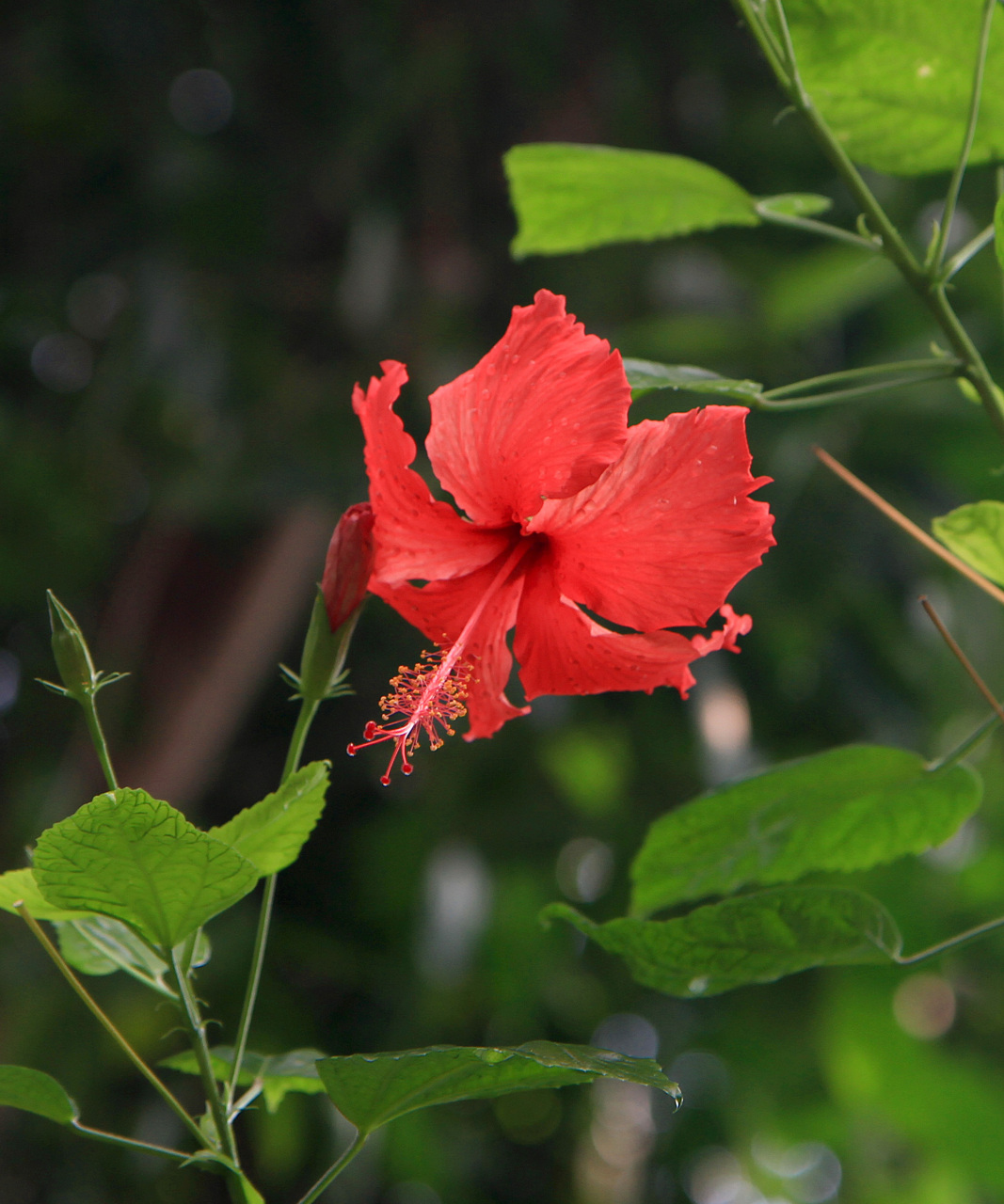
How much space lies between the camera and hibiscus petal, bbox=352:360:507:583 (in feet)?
1.49

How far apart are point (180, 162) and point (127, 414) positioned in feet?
1.66

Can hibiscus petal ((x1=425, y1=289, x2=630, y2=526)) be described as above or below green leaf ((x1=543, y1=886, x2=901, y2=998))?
above

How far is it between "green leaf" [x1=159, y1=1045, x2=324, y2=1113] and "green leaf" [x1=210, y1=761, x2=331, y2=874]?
123mm

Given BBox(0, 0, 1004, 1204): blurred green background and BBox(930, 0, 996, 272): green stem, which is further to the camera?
BBox(0, 0, 1004, 1204): blurred green background

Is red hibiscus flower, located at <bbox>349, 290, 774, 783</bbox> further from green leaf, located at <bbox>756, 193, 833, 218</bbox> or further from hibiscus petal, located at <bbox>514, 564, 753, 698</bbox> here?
green leaf, located at <bbox>756, 193, 833, 218</bbox>

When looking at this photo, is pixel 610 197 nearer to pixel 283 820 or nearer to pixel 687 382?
pixel 687 382

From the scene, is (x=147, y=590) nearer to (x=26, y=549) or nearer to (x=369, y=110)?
(x=26, y=549)

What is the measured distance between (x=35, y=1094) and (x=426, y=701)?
21 centimetres

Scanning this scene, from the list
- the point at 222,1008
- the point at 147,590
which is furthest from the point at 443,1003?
the point at 147,590

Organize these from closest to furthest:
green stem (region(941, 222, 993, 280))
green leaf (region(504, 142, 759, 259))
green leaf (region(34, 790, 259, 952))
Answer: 1. green leaf (region(34, 790, 259, 952))
2. green stem (region(941, 222, 993, 280))
3. green leaf (region(504, 142, 759, 259))

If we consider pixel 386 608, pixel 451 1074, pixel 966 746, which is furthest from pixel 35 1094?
pixel 386 608

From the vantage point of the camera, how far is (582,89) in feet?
7.36

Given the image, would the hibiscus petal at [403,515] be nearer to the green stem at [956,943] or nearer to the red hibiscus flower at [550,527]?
the red hibiscus flower at [550,527]

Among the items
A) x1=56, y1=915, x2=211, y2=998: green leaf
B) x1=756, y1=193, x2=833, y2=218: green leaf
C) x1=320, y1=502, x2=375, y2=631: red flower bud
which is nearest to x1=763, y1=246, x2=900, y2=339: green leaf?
x1=756, y1=193, x2=833, y2=218: green leaf
